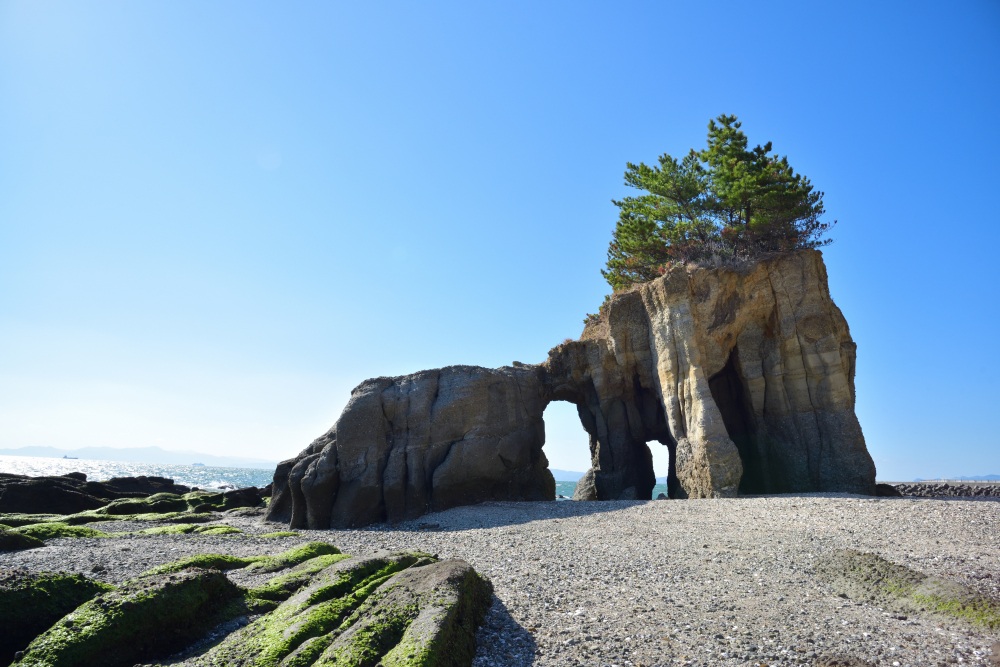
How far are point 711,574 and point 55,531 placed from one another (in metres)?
24.3

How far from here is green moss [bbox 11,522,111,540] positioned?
22.6 m

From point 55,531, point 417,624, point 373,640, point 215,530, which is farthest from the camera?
point 215,530

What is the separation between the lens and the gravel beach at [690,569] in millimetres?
8891

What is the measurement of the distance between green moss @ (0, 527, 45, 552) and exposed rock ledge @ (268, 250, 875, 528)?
1042 centimetres

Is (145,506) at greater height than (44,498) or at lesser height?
lesser

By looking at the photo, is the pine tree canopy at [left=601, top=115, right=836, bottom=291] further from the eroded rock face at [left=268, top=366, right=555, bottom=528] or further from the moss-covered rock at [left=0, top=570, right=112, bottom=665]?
the moss-covered rock at [left=0, top=570, right=112, bottom=665]

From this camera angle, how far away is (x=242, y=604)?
36.5ft

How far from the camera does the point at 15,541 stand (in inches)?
787

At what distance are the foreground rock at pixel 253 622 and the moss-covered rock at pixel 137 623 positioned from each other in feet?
0.05

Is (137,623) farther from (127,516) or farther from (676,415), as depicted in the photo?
(127,516)

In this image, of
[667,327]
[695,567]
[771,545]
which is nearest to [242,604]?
[695,567]

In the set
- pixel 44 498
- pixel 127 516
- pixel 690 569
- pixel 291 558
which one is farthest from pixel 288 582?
pixel 44 498

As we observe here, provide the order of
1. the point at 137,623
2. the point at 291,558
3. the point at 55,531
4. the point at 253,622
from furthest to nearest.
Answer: the point at 55,531 < the point at 291,558 < the point at 253,622 < the point at 137,623

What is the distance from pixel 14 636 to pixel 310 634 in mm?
5036
